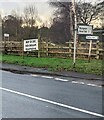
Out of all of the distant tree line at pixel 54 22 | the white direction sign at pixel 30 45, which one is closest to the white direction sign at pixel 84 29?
the white direction sign at pixel 30 45

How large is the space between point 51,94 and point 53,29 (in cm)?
4091

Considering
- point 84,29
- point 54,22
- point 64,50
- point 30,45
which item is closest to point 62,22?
point 54,22

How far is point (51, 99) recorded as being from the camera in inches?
392

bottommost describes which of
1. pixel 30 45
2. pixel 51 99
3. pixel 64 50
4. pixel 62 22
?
pixel 51 99

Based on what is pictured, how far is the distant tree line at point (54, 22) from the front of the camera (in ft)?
147

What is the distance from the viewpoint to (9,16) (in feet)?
177

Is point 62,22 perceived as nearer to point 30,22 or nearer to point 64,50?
point 30,22

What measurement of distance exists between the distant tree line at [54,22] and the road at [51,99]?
30310 mm

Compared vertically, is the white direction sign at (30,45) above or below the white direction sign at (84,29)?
below

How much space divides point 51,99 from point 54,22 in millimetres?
43517

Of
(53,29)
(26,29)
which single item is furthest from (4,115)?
(53,29)

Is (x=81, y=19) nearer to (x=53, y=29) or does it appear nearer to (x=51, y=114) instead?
(x=53, y=29)

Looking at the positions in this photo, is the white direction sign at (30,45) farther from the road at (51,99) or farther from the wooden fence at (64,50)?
the road at (51,99)

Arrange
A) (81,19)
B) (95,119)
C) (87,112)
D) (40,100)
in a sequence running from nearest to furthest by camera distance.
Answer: (95,119) < (87,112) < (40,100) < (81,19)
